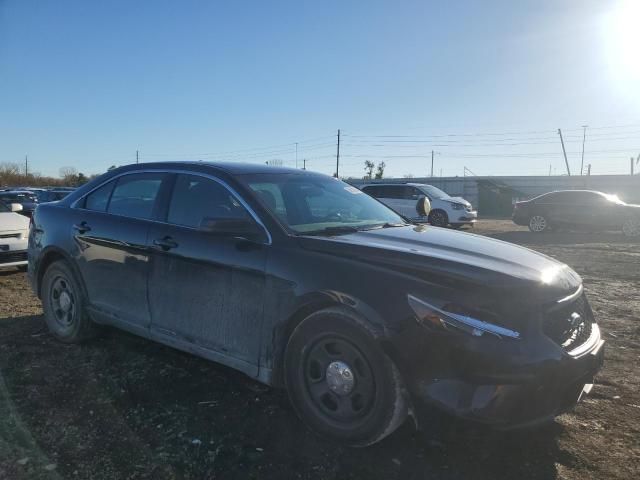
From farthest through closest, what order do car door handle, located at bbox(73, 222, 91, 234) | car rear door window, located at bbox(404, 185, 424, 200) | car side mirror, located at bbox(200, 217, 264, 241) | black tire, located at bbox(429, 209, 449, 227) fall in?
car rear door window, located at bbox(404, 185, 424, 200) < black tire, located at bbox(429, 209, 449, 227) < car door handle, located at bbox(73, 222, 91, 234) < car side mirror, located at bbox(200, 217, 264, 241)

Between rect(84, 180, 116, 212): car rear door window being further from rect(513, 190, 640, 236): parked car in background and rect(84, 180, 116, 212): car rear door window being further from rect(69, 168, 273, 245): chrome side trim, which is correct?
rect(513, 190, 640, 236): parked car in background

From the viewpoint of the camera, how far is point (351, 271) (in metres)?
3.04

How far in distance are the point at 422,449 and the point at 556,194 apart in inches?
700

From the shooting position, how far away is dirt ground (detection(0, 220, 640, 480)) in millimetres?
2825

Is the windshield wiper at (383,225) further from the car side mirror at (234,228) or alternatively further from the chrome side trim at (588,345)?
the chrome side trim at (588,345)

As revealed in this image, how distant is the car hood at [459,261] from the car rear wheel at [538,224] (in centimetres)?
1648

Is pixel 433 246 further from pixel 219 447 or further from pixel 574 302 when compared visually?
pixel 219 447

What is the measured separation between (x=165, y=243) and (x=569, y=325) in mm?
2747

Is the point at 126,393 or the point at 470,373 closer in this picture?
the point at 470,373

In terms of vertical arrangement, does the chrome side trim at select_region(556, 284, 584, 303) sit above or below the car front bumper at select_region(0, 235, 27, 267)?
above

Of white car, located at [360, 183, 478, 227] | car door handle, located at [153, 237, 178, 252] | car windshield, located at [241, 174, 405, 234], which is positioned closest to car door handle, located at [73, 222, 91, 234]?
car door handle, located at [153, 237, 178, 252]

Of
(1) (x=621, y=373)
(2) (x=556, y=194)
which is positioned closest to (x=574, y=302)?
(1) (x=621, y=373)

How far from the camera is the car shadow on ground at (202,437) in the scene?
2822 mm

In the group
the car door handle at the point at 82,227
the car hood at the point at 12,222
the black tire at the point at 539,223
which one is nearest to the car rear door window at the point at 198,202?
the car door handle at the point at 82,227
